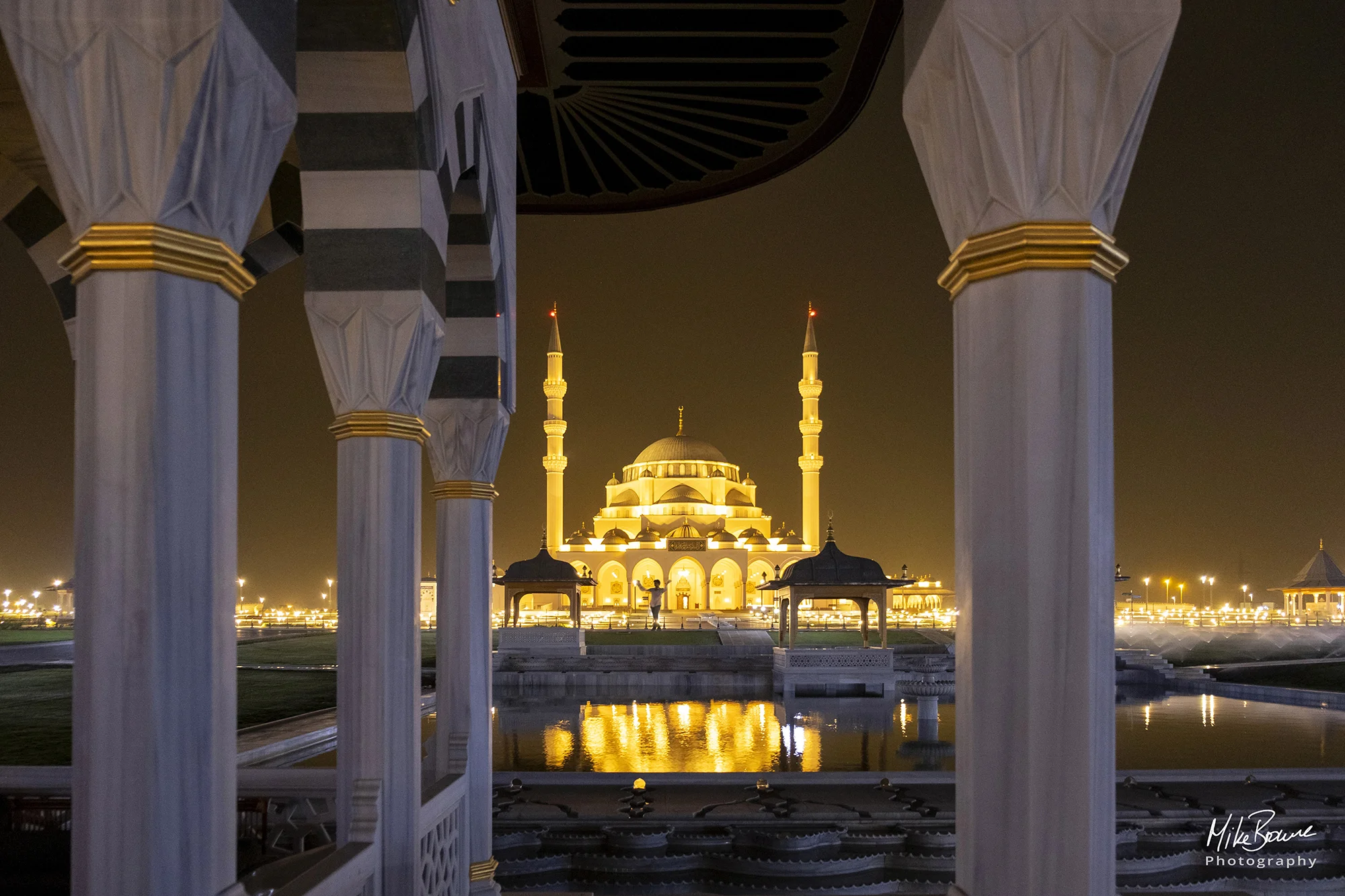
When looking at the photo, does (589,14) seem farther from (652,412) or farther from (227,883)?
(652,412)

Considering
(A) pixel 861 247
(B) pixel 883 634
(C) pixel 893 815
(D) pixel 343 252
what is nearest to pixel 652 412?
(A) pixel 861 247

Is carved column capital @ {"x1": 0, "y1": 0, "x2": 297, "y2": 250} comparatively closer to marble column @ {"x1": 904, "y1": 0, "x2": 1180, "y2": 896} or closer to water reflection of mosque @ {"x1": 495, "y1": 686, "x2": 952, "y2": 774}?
marble column @ {"x1": 904, "y1": 0, "x2": 1180, "y2": 896}

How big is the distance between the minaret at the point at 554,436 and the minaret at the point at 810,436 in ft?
26.6

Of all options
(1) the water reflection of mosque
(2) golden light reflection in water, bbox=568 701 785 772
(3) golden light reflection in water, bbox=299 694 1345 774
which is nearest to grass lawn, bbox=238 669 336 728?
(3) golden light reflection in water, bbox=299 694 1345 774

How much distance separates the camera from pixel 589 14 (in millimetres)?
4688

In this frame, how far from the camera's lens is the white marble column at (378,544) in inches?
138

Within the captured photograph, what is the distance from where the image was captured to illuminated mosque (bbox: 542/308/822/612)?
37.5m

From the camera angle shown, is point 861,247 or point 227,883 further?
point 861,247

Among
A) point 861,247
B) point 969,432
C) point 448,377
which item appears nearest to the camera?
point 969,432

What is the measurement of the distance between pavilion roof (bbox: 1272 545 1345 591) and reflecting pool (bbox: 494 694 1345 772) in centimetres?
1875

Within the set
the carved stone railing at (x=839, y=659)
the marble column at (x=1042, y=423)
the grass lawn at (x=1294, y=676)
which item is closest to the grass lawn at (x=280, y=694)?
the carved stone railing at (x=839, y=659)

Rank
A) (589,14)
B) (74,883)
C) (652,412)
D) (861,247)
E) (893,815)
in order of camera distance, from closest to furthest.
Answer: (74,883) → (589,14) → (893,815) → (861,247) → (652,412)

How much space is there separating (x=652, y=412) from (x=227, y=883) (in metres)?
46.4

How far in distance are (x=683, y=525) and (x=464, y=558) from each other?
37.4 metres
